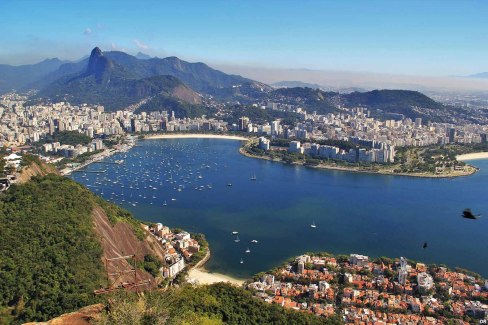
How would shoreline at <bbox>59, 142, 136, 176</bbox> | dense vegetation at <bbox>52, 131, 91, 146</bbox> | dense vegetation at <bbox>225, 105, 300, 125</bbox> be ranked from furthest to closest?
dense vegetation at <bbox>225, 105, 300, 125</bbox> < dense vegetation at <bbox>52, 131, 91, 146</bbox> < shoreline at <bbox>59, 142, 136, 176</bbox>

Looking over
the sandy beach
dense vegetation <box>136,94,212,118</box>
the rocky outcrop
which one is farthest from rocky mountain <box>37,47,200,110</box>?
the rocky outcrop

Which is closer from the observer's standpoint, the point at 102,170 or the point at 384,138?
the point at 102,170

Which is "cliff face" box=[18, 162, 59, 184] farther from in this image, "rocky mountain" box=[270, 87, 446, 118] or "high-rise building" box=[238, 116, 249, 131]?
"rocky mountain" box=[270, 87, 446, 118]

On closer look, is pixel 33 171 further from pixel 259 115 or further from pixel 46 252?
pixel 259 115

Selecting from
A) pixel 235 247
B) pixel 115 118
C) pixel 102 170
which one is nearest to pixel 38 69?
pixel 115 118

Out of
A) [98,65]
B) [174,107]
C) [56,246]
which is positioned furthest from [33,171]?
[98,65]

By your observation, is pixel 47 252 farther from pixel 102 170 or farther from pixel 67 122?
pixel 67 122
